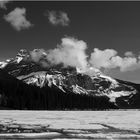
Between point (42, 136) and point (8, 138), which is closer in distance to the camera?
point (8, 138)

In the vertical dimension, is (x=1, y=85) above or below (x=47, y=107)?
above

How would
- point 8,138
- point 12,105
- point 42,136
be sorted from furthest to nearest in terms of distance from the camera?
point 12,105 < point 42,136 < point 8,138

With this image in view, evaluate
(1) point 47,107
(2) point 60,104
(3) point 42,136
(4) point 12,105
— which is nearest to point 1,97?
(4) point 12,105

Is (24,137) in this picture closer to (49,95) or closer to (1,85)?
(1,85)

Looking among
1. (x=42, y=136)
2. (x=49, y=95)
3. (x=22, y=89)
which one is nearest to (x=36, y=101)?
(x=22, y=89)

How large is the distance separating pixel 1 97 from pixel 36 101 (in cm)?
2663

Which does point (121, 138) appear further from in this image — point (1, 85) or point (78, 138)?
point (1, 85)

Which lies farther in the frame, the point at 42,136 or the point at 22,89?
the point at 22,89

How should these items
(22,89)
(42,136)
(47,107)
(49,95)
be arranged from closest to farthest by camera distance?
1. (42,136)
2. (22,89)
3. (47,107)
4. (49,95)

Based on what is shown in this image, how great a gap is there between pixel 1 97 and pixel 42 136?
419ft

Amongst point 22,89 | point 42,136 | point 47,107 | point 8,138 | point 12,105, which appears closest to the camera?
point 8,138

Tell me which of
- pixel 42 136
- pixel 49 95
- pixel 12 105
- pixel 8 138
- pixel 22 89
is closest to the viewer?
pixel 8 138

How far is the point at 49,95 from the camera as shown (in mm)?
189250

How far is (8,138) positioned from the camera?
854 inches
